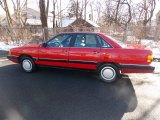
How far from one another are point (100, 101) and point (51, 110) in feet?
3.79

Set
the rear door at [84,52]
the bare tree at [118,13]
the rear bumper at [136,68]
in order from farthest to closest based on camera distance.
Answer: the bare tree at [118,13]
the rear door at [84,52]
the rear bumper at [136,68]

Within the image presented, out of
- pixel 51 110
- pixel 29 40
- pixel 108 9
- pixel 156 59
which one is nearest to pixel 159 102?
pixel 51 110

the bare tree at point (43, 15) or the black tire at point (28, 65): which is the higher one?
the bare tree at point (43, 15)

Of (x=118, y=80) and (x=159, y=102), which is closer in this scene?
(x=159, y=102)

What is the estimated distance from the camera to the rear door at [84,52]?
5849mm

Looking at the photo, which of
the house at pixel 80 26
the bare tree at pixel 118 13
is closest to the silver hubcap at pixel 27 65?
the house at pixel 80 26

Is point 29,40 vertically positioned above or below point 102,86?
above

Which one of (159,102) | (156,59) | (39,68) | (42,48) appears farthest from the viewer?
(156,59)

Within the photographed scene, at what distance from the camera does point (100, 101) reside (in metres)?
4.44

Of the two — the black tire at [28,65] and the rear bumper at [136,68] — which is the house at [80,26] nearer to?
the black tire at [28,65]

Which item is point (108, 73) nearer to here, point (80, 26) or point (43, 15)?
point (43, 15)

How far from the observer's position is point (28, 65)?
6.85 m

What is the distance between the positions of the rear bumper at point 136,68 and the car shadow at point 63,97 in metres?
0.43

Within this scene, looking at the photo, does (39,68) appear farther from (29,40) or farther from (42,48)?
(29,40)
